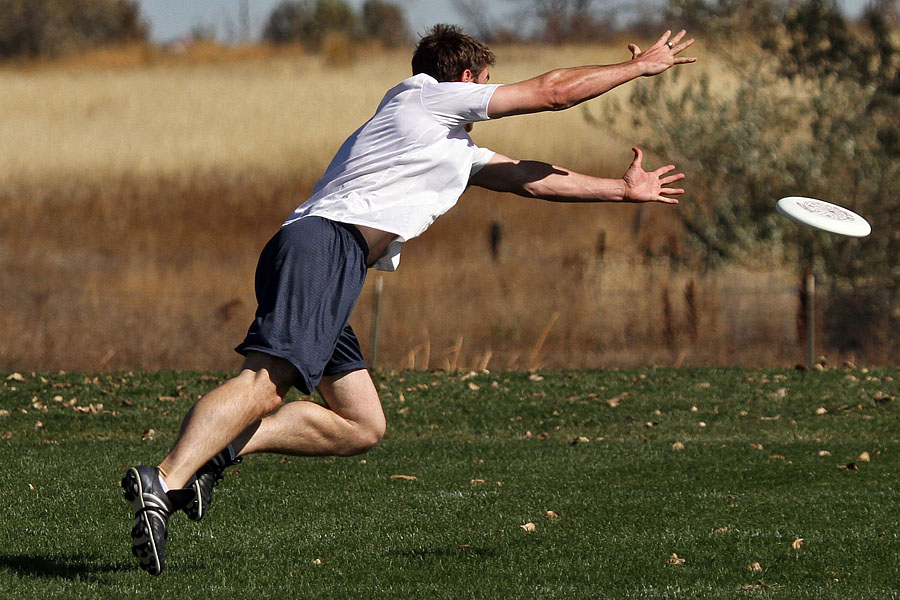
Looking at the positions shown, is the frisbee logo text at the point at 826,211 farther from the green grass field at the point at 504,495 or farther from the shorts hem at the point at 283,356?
the shorts hem at the point at 283,356

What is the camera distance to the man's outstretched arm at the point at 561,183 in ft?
19.0

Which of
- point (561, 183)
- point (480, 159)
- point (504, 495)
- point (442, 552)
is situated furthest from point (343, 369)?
point (504, 495)

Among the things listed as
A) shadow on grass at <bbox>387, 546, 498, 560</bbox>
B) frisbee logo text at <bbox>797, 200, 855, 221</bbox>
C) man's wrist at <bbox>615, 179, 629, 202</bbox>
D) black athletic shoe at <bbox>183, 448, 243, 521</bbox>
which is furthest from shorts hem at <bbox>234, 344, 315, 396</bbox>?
frisbee logo text at <bbox>797, 200, 855, 221</bbox>

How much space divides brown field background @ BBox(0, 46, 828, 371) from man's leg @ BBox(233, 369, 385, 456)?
11.6 meters

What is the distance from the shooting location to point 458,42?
557 cm

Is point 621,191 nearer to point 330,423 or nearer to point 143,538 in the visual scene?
point 330,423

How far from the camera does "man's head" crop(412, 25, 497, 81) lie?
555 centimetres

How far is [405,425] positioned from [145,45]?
4917 cm

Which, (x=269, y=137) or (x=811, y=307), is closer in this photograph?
(x=811, y=307)

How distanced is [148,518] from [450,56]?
90.9 inches

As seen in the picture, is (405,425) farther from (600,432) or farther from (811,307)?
(811,307)

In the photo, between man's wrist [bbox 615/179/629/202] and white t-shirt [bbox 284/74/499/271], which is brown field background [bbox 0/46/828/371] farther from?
white t-shirt [bbox 284/74/499/271]

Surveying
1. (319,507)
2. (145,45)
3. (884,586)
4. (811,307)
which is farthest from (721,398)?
(145,45)

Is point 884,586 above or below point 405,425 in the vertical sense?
above
